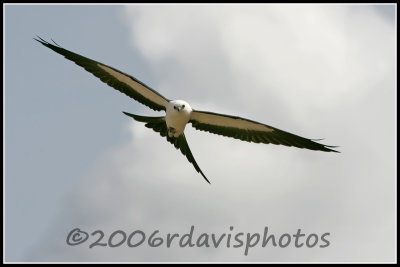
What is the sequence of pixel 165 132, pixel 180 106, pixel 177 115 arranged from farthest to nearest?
pixel 165 132, pixel 177 115, pixel 180 106

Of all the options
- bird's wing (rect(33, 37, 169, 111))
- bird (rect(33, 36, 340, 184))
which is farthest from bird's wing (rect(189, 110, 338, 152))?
bird's wing (rect(33, 37, 169, 111))

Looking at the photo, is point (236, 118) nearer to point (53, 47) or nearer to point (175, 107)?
point (175, 107)

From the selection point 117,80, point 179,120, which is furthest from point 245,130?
point 117,80

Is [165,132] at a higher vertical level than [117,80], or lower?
lower

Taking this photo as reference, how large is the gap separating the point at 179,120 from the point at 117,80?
6.49 feet

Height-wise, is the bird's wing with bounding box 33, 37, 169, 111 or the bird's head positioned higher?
the bird's wing with bounding box 33, 37, 169, 111

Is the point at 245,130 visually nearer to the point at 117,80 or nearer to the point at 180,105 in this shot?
the point at 180,105

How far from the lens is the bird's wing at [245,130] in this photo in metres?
17.2

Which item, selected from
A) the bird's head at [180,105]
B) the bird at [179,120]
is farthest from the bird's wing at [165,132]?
the bird's head at [180,105]

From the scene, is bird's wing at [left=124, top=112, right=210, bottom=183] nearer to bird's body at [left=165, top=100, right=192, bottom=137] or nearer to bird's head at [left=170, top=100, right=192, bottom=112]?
bird's body at [left=165, top=100, right=192, bottom=137]

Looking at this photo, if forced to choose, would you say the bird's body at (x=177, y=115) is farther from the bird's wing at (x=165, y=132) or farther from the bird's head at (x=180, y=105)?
the bird's wing at (x=165, y=132)

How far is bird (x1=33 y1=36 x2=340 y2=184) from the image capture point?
1727 centimetres

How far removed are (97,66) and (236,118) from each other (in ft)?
11.7

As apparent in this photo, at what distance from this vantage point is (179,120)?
681 inches
